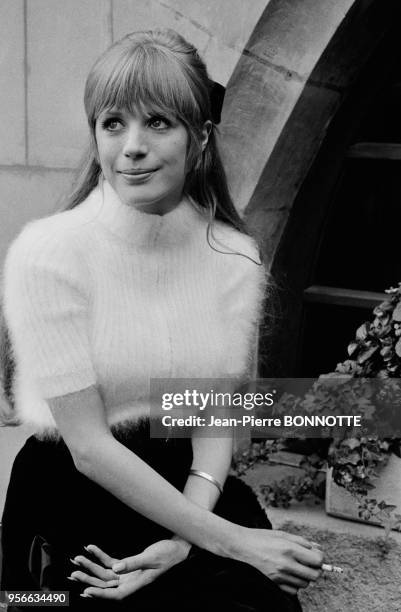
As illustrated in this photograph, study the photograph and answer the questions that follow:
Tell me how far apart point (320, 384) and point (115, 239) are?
101cm

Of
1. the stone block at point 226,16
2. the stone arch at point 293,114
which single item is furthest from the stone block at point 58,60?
the stone arch at point 293,114

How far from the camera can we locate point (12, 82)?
306cm

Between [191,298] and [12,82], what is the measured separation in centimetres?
126

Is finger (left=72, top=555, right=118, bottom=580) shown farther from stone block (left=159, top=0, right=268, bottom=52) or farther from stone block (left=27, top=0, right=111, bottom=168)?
stone block (left=159, top=0, right=268, bottom=52)

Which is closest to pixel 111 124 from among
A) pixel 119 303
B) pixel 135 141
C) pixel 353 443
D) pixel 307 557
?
pixel 135 141

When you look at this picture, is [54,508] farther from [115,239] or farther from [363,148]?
[363,148]

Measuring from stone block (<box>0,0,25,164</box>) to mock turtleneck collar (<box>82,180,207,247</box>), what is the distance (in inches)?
40.8

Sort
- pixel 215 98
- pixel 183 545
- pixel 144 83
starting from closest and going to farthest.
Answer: pixel 144 83 < pixel 183 545 < pixel 215 98

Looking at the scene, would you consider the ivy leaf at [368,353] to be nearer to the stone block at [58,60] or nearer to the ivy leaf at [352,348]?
the ivy leaf at [352,348]

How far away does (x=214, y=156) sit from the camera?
2.19 metres

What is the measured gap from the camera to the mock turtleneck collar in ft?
6.78

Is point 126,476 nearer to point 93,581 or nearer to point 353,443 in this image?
point 93,581

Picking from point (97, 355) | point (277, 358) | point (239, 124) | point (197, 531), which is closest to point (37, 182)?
point (239, 124)

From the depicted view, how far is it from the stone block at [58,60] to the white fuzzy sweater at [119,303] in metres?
1.05
